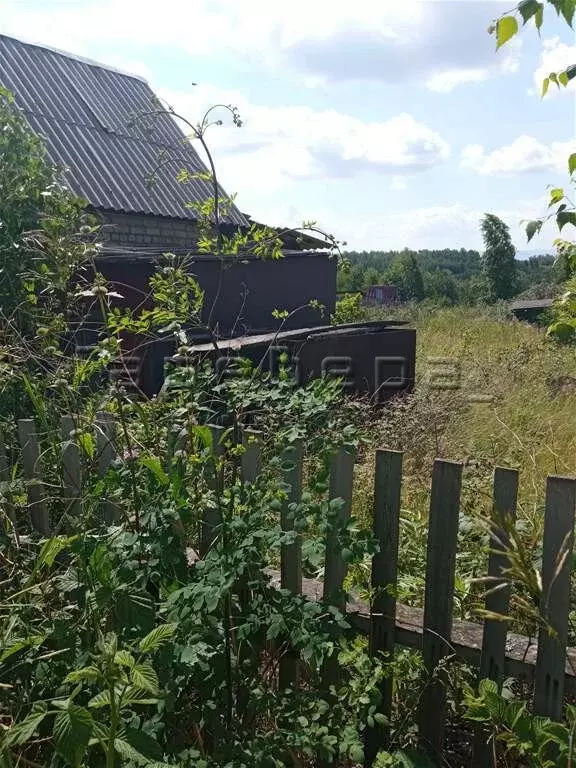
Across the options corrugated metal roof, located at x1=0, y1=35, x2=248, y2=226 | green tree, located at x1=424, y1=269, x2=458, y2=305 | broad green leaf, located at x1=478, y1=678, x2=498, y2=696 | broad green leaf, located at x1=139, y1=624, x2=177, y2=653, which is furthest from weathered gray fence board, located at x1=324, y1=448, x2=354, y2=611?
green tree, located at x1=424, y1=269, x2=458, y2=305

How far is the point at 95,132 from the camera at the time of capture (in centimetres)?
1288

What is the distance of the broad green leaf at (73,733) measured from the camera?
1.49 meters

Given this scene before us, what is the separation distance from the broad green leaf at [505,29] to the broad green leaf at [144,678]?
1957 millimetres

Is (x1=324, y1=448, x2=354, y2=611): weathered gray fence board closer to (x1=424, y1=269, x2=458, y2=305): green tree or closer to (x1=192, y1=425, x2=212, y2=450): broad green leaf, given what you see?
(x1=192, y1=425, x2=212, y2=450): broad green leaf

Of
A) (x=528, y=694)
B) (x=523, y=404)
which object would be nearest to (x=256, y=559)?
(x=528, y=694)

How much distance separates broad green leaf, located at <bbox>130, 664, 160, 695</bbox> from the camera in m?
1.53

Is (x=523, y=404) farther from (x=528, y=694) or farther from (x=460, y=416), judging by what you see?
(x=528, y=694)

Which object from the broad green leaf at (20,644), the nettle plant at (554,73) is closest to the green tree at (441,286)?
the nettle plant at (554,73)

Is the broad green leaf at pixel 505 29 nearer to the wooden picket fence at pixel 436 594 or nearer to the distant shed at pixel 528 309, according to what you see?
the wooden picket fence at pixel 436 594

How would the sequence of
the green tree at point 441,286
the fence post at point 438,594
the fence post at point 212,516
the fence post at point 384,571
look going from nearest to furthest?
the fence post at point 438,594 < the fence post at point 384,571 < the fence post at point 212,516 < the green tree at point 441,286

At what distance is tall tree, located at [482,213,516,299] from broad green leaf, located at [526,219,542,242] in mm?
52899

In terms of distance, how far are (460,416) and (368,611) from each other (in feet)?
13.8

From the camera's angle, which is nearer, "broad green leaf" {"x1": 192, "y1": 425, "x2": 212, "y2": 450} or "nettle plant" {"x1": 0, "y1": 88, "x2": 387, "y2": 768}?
"nettle plant" {"x1": 0, "y1": 88, "x2": 387, "y2": 768}

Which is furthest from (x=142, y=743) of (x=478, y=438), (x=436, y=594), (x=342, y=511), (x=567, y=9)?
(x=478, y=438)
